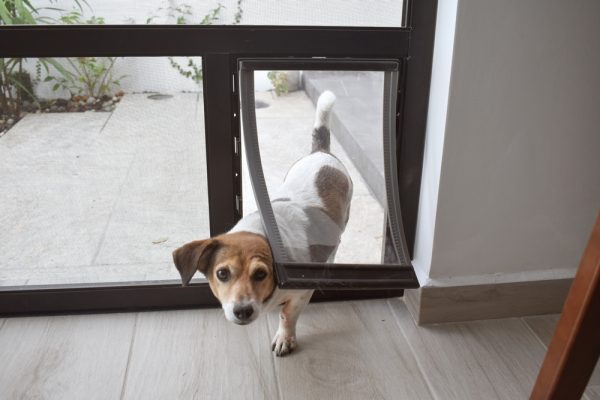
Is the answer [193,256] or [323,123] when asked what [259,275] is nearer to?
[193,256]

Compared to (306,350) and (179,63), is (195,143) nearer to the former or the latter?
(179,63)

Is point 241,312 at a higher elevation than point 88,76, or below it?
below

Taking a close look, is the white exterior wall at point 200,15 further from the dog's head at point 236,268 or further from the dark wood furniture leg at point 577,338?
the dark wood furniture leg at point 577,338

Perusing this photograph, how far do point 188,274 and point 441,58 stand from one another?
2.12ft

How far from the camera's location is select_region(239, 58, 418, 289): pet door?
1233mm

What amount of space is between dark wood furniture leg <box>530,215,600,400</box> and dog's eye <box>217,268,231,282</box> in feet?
1.77

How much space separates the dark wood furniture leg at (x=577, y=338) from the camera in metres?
0.82

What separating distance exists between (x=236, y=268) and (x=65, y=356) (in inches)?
18.6

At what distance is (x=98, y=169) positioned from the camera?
1.36 metres

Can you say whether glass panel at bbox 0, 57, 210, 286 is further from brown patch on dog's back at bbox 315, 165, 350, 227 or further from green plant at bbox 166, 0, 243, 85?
brown patch on dog's back at bbox 315, 165, 350, 227

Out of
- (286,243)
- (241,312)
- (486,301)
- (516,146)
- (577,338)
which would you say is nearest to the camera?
(577,338)

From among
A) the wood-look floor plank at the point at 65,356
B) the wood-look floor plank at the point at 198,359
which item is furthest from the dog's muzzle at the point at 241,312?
the wood-look floor plank at the point at 65,356

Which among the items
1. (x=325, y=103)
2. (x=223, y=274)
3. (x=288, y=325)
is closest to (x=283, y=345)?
(x=288, y=325)

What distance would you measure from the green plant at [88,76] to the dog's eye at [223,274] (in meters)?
0.44
